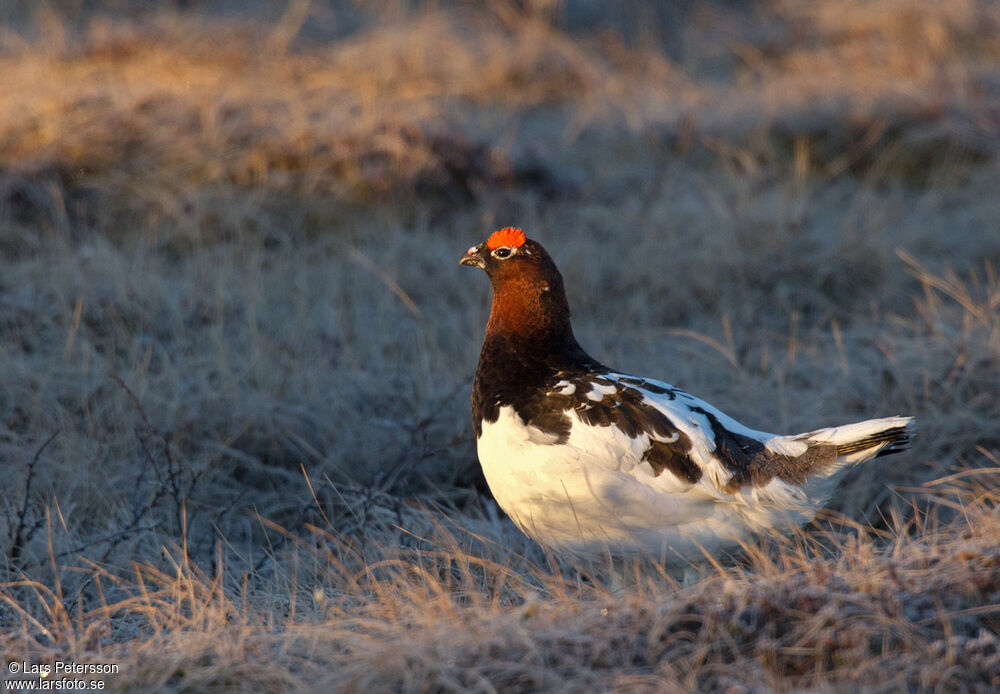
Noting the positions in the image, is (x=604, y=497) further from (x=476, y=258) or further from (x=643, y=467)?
(x=476, y=258)

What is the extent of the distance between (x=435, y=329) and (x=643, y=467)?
7.35ft

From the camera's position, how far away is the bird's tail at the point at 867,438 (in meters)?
2.84

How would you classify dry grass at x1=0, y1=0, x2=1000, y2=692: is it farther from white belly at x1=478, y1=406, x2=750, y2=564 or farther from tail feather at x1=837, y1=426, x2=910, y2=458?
tail feather at x1=837, y1=426, x2=910, y2=458

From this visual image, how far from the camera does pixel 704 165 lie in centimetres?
731

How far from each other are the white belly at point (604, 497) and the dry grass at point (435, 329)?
14 centimetres

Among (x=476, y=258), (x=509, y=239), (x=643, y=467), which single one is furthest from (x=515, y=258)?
(x=643, y=467)

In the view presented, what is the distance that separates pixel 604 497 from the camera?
294 centimetres

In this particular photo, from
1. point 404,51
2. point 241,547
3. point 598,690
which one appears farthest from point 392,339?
point 404,51

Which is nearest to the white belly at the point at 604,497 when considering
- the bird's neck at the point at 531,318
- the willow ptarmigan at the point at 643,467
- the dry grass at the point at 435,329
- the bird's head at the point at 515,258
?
the willow ptarmigan at the point at 643,467

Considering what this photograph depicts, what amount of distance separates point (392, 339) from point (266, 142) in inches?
86.5

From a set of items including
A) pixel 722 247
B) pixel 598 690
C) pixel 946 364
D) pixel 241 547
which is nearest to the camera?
pixel 598 690

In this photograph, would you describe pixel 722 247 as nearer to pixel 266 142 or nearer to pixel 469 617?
pixel 266 142

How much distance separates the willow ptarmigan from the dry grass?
145mm

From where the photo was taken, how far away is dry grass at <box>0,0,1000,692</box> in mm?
2430
